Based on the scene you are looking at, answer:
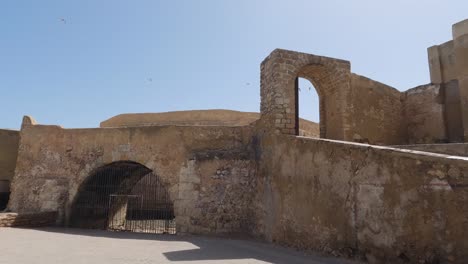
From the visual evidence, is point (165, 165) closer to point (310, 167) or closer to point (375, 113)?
point (310, 167)

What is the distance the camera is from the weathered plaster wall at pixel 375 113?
29.8 feet

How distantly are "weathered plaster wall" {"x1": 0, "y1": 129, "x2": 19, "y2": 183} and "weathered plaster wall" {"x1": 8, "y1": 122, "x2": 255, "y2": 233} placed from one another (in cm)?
156

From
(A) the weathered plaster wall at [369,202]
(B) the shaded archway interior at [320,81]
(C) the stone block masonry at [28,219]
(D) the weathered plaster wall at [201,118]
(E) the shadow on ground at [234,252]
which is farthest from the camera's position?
(D) the weathered plaster wall at [201,118]

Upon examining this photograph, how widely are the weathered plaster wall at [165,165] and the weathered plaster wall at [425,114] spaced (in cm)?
560

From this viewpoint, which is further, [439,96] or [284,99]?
[439,96]

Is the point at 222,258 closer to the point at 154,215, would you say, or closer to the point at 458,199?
the point at 458,199

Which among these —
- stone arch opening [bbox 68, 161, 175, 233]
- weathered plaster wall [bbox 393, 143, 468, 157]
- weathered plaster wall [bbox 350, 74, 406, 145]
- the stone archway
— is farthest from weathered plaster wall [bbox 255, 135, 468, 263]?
stone arch opening [bbox 68, 161, 175, 233]

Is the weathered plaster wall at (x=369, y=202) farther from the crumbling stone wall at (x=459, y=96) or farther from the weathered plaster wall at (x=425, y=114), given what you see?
the crumbling stone wall at (x=459, y=96)

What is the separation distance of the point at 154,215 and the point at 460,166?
1373cm

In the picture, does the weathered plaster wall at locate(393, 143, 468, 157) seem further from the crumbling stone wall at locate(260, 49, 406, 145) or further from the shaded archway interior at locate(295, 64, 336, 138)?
the shaded archway interior at locate(295, 64, 336, 138)

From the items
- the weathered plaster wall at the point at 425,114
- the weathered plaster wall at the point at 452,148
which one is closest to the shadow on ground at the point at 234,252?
the weathered plaster wall at the point at 452,148

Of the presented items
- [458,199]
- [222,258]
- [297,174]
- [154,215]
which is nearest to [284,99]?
[297,174]

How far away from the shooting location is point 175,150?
28.7 feet

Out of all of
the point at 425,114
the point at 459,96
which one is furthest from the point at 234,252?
the point at 459,96
